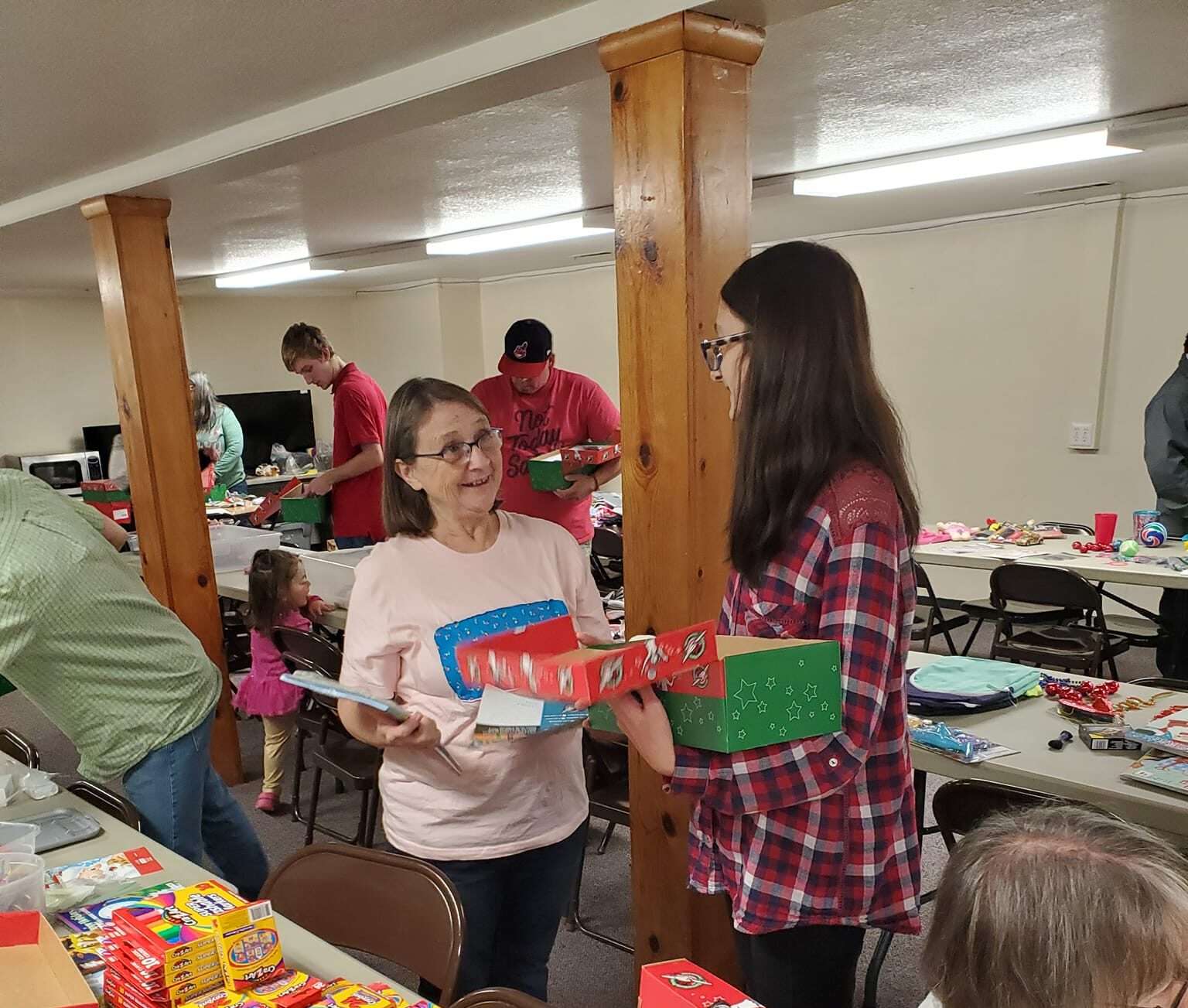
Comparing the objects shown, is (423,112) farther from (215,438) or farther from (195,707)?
(215,438)

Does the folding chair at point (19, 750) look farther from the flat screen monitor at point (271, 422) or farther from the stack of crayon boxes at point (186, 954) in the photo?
the flat screen monitor at point (271, 422)

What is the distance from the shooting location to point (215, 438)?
6488mm

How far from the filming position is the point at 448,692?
1758 mm

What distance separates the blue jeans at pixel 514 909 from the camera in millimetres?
1768

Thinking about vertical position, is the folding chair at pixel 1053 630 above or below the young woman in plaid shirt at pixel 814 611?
below

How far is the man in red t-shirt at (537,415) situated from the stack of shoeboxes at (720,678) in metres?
2.27

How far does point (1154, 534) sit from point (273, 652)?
161 inches

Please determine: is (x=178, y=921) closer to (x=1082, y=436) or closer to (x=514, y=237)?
(x=514, y=237)

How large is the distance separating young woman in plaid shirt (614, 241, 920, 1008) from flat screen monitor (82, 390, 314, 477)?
8.96 metres

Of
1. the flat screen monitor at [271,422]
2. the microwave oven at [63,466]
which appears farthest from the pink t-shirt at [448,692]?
the flat screen monitor at [271,422]

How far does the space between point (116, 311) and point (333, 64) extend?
1.81 meters

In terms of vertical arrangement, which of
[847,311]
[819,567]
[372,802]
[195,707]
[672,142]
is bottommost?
[372,802]

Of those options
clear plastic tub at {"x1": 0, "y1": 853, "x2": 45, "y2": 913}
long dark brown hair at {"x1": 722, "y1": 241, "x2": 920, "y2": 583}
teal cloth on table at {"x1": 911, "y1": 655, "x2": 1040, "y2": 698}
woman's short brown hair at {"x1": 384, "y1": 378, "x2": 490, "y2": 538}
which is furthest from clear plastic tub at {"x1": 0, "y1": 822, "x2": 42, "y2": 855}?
teal cloth on table at {"x1": 911, "y1": 655, "x2": 1040, "y2": 698}

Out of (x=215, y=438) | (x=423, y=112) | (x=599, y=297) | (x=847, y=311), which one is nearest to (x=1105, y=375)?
(x=599, y=297)
